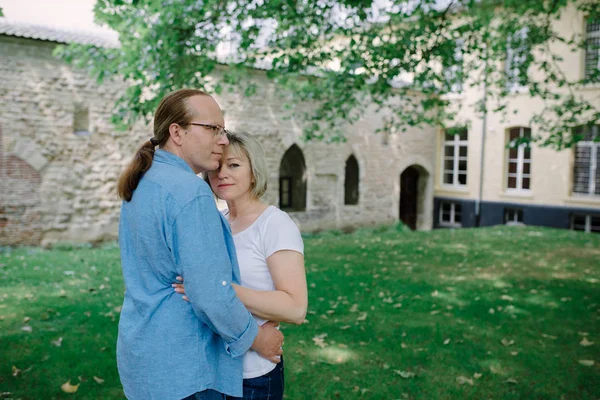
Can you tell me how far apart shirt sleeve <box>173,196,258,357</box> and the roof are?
32.1 feet

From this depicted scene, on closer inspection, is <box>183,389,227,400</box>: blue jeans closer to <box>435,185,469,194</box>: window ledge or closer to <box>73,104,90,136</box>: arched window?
<box>73,104,90,136</box>: arched window

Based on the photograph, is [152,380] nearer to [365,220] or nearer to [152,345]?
[152,345]

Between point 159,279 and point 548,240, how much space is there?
568 inches

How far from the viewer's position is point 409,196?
2150 centimetres

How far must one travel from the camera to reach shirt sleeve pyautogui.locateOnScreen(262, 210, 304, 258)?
2.09m

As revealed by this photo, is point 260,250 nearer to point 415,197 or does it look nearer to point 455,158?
point 415,197

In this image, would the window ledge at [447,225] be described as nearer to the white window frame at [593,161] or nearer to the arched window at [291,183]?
the white window frame at [593,161]

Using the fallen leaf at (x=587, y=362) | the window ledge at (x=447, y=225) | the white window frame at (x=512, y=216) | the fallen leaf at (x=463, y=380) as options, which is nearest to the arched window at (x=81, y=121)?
the fallen leaf at (x=463, y=380)

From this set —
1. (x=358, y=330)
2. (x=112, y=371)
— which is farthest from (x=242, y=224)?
(x=358, y=330)

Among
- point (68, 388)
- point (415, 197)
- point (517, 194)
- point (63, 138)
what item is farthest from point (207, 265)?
point (415, 197)

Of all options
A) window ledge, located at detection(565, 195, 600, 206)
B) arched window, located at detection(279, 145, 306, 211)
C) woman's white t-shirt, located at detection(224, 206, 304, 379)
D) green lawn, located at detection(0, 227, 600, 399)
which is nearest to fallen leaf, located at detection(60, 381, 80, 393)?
green lawn, located at detection(0, 227, 600, 399)

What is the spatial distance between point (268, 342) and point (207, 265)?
50 cm

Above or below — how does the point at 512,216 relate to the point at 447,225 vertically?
above

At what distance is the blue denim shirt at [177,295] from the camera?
174 centimetres
